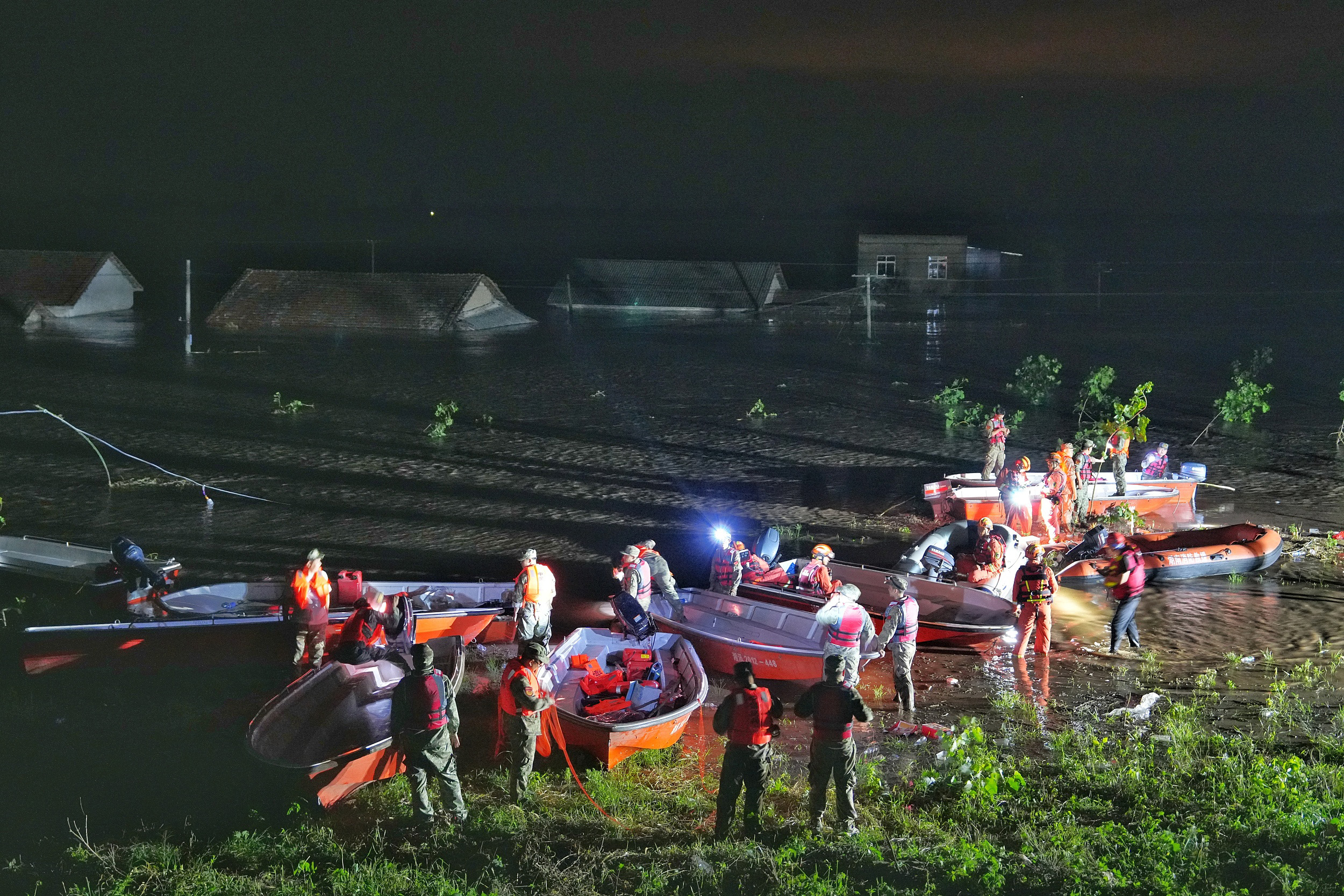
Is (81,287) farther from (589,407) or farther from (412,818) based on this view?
(412,818)

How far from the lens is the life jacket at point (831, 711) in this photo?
7512 millimetres

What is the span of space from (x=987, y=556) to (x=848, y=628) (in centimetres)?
425

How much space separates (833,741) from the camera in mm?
7637

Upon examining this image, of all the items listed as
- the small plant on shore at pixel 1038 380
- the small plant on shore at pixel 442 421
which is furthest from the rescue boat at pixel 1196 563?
the small plant on shore at pixel 442 421

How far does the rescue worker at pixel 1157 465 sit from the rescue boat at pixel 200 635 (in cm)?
1122

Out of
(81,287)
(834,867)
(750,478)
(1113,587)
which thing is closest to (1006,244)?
(81,287)

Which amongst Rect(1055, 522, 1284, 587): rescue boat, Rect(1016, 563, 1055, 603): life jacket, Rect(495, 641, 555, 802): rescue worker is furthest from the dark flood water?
Rect(495, 641, 555, 802): rescue worker

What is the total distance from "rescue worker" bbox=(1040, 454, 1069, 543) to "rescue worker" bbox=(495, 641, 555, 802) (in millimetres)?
9561

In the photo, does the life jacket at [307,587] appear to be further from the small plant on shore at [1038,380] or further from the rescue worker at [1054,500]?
the small plant on shore at [1038,380]

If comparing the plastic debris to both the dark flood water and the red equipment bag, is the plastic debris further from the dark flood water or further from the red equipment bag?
the red equipment bag

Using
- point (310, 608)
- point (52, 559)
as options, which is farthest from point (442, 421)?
point (310, 608)

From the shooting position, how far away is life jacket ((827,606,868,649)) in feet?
31.4

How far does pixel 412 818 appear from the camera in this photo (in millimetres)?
8141

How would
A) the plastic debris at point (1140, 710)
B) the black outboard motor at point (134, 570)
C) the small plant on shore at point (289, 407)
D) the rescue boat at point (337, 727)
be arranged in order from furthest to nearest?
the small plant on shore at point (289, 407) → the black outboard motor at point (134, 570) → the plastic debris at point (1140, 710) → the rescue boat at point (337, 727)
